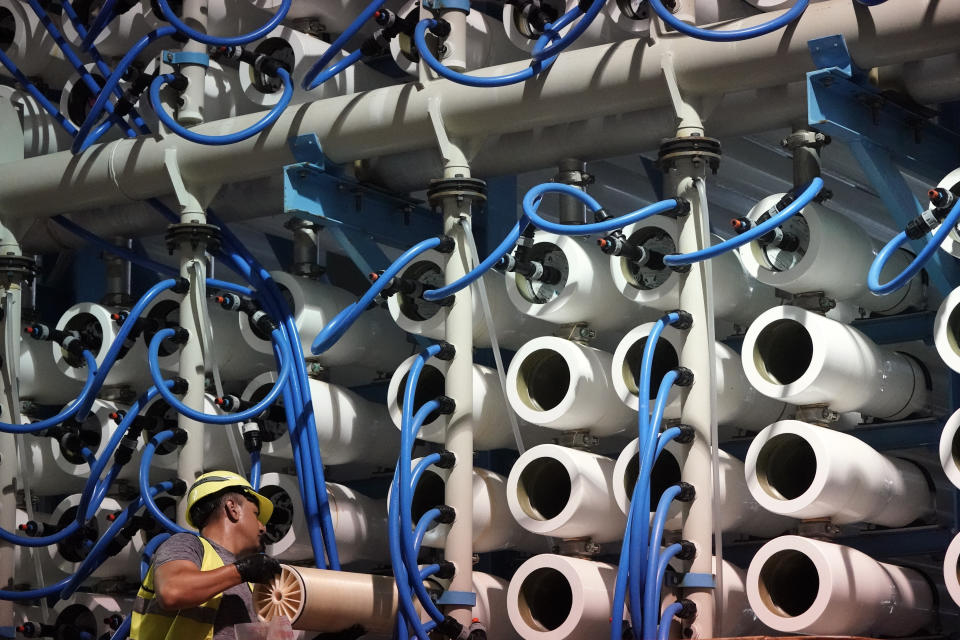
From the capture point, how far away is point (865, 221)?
23.8 feet

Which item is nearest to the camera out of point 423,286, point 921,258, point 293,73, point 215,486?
point 215,486

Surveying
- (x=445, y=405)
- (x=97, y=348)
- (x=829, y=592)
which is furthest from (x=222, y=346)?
(x=829, y=592)

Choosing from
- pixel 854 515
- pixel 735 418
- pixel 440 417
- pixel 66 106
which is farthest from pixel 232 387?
pixel 854 515

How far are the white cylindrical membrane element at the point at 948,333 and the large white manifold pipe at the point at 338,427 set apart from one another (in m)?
2.11

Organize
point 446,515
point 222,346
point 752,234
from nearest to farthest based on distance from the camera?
point 752,234, point 446,515, point 222,346

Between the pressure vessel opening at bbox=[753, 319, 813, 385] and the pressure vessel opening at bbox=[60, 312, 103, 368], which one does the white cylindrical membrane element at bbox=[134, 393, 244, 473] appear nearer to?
the pressure vessel opening at bbox=[60, 312, 103, 368]

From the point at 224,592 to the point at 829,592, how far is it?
170 cm

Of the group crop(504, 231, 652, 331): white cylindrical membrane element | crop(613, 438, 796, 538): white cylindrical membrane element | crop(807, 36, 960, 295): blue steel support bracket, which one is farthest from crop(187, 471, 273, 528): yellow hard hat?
crop(807, 36, 960, 295): blue steel support bracket

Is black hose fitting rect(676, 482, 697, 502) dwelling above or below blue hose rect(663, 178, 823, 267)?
below

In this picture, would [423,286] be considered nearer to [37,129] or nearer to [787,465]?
[787,465]

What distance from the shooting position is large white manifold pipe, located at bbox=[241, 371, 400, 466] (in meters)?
5.64

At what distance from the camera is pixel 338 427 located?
571cm

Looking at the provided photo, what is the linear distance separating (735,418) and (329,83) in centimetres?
191

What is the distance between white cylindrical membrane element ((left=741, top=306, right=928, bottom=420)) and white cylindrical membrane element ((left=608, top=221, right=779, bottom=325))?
30cm
